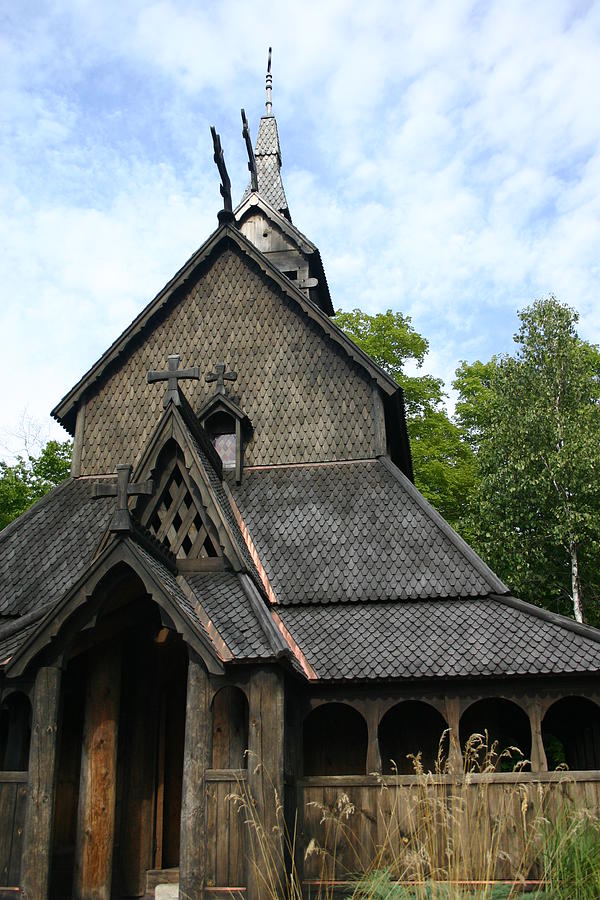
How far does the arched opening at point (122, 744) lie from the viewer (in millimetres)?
10203

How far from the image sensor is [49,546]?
44.5 ft

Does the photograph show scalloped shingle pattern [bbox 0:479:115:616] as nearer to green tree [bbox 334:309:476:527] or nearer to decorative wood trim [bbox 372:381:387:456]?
decorative wood trim [bbox 372:381:387:456]

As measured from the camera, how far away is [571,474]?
24.0m

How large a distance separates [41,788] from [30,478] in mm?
24757

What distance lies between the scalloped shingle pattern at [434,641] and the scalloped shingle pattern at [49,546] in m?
3.56

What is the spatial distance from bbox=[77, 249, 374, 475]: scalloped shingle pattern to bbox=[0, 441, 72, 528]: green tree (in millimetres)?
16311

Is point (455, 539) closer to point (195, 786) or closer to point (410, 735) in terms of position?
point (410, 735)

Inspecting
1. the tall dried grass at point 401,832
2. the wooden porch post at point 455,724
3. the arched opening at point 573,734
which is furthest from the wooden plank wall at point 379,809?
the arched opening at point 573,734

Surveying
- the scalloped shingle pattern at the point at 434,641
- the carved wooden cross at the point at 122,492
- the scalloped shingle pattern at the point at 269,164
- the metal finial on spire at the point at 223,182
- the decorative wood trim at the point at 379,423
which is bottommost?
the scalloped shingle pattern at the point at 434,641

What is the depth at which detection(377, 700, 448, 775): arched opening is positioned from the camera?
1158cm

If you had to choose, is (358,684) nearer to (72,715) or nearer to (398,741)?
(398,741)

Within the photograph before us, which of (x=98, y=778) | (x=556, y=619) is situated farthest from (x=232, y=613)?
(x=556, y=619)

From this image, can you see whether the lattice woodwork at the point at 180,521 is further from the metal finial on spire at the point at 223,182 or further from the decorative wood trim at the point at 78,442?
the metal finial on spire at the point at 223,182

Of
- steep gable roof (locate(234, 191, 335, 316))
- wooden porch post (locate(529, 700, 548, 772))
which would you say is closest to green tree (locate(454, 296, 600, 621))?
steep gable roof (locate(234, 191, 335, 316))
